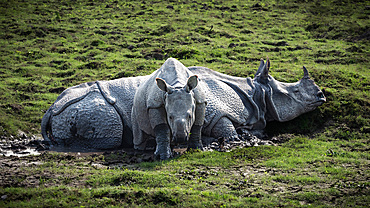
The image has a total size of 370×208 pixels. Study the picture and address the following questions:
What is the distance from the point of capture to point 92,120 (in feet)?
36.6

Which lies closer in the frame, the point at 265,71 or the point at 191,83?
the point at 191,83

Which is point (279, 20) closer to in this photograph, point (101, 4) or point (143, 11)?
point (143, 11)

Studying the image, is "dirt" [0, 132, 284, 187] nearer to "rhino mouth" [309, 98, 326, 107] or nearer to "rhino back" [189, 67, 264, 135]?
"rhino back" [189, 67, 264, 135]

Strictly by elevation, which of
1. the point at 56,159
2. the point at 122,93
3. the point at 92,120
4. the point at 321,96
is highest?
the point at 122,93

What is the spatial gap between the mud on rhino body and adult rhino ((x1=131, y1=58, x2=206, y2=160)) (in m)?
0.69

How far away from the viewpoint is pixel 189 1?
2767cm

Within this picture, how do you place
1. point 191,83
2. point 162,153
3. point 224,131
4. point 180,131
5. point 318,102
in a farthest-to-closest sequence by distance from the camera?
point 318,102 < point 224,131 < point 162,153 < point 191,83 < point 180,131

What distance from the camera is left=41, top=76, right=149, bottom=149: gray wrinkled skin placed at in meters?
11.2

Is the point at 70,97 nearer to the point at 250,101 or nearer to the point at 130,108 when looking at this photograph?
the point at 130,108

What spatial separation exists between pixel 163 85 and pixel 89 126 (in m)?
2.82

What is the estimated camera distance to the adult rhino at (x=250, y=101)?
442 inches

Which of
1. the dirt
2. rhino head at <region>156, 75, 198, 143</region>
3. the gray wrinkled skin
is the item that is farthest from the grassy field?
the gray wrinkled skin

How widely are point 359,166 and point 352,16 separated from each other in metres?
Answer: 17.0

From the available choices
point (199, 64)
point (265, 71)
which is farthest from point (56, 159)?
point (199, 64)
